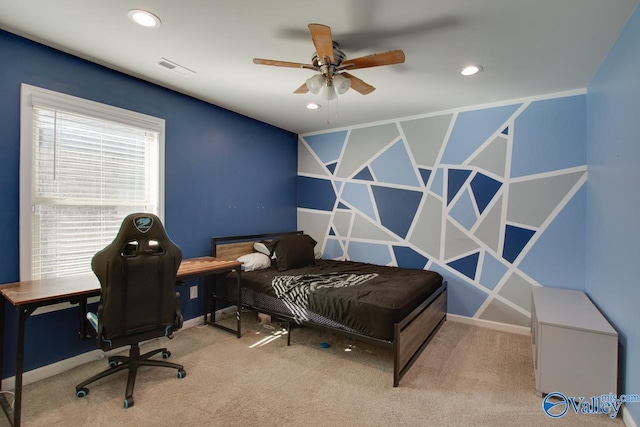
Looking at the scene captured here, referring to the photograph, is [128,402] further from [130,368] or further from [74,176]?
[74,176]

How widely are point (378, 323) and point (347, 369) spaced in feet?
1.68

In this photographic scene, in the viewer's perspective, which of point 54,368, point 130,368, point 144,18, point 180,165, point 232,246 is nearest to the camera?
point 144,18

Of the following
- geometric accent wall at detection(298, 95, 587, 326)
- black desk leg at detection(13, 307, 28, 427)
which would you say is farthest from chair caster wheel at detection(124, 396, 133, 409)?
geometric accent wall at detection(298, 95, 587, 326)

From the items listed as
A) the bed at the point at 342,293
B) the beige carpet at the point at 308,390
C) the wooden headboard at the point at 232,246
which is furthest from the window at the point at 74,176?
the bed at the point at 342,293

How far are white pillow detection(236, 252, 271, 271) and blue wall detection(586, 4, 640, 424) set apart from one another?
10.3 feet

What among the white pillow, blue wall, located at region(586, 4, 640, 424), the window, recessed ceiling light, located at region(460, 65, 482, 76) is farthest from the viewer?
the white pillow

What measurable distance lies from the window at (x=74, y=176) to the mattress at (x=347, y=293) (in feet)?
4.79

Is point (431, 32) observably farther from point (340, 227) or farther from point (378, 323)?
point (340, 227)

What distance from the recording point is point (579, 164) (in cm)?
294

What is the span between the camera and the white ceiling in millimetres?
1812

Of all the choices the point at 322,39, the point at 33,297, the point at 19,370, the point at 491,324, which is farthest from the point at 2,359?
the point at 491,324

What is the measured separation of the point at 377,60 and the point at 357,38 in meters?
0.29

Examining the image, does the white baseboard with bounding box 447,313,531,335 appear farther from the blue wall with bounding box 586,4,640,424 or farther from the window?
the window

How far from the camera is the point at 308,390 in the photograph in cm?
217
